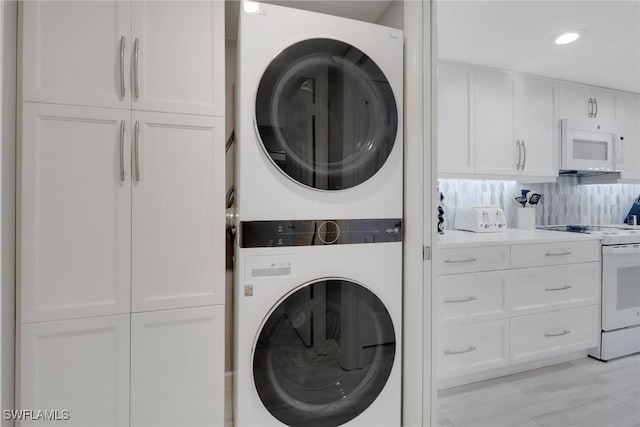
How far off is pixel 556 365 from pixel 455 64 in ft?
7.41

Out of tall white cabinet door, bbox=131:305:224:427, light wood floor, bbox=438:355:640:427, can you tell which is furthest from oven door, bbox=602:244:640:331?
tall white cabinet door, bbox=131:305:224:427

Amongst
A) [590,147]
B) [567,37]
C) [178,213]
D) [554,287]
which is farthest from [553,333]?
[178,213]

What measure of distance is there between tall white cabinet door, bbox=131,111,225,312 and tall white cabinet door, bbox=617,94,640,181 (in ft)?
11.7

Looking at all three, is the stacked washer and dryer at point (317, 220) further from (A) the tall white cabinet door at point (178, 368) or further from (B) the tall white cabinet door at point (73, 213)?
(B) the tall white cabinet door at point (73, 213)

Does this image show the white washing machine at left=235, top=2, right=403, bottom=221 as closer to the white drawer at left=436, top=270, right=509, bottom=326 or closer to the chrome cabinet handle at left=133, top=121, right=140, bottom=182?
the chrome cabinet handle at left=133, top=121, right=140, bottom=182

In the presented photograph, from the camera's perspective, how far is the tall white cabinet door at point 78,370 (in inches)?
46.4

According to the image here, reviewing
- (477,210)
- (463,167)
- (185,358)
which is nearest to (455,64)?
(463,167)

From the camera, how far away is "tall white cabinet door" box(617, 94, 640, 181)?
9.95 ft

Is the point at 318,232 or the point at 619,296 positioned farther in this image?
the point at 619,296

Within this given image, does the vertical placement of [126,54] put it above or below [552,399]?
above

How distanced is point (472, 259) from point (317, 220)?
46.9 inches

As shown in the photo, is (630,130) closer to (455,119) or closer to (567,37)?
(567,37)

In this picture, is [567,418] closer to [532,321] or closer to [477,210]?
[532,321]

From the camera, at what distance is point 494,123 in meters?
2.52
